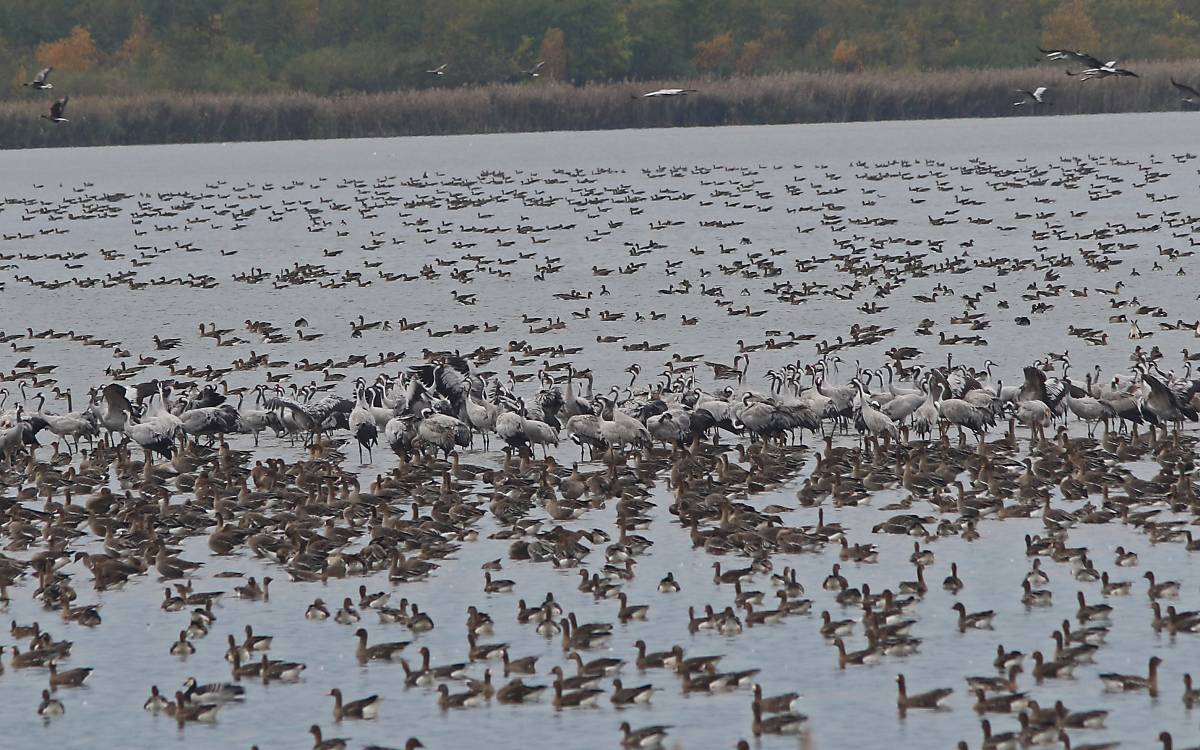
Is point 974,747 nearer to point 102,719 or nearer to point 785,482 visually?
point 102,719

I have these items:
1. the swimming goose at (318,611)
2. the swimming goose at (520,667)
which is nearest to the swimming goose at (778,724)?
the swimming goose at (520,667)

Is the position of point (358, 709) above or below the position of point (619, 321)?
above

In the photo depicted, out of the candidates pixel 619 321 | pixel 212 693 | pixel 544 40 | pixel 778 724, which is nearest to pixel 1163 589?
pixel 778 724

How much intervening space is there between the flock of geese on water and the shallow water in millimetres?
180

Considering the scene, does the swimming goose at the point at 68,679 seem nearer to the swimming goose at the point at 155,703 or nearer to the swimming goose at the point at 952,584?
the swimming goose at the point at 155,703

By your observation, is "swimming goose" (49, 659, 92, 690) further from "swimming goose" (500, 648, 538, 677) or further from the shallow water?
"swimming goose" (500, 648, 538, 677)

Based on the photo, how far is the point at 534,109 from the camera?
320 ft

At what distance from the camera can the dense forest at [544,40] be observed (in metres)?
121

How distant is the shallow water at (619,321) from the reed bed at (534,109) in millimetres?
1615

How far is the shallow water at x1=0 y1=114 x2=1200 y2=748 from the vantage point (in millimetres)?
15055

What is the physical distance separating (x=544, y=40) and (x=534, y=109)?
26337 millimetres

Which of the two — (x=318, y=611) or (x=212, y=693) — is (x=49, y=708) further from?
(x=318, y=611)

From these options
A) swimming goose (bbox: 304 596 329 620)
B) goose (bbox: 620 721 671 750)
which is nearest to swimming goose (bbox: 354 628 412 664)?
swimming goose (bbox: 304 596 329 620)

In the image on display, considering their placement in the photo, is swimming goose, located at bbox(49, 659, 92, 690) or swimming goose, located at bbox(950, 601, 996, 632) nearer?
swimming goose, located at bbox(49, 659, 92, 690)
